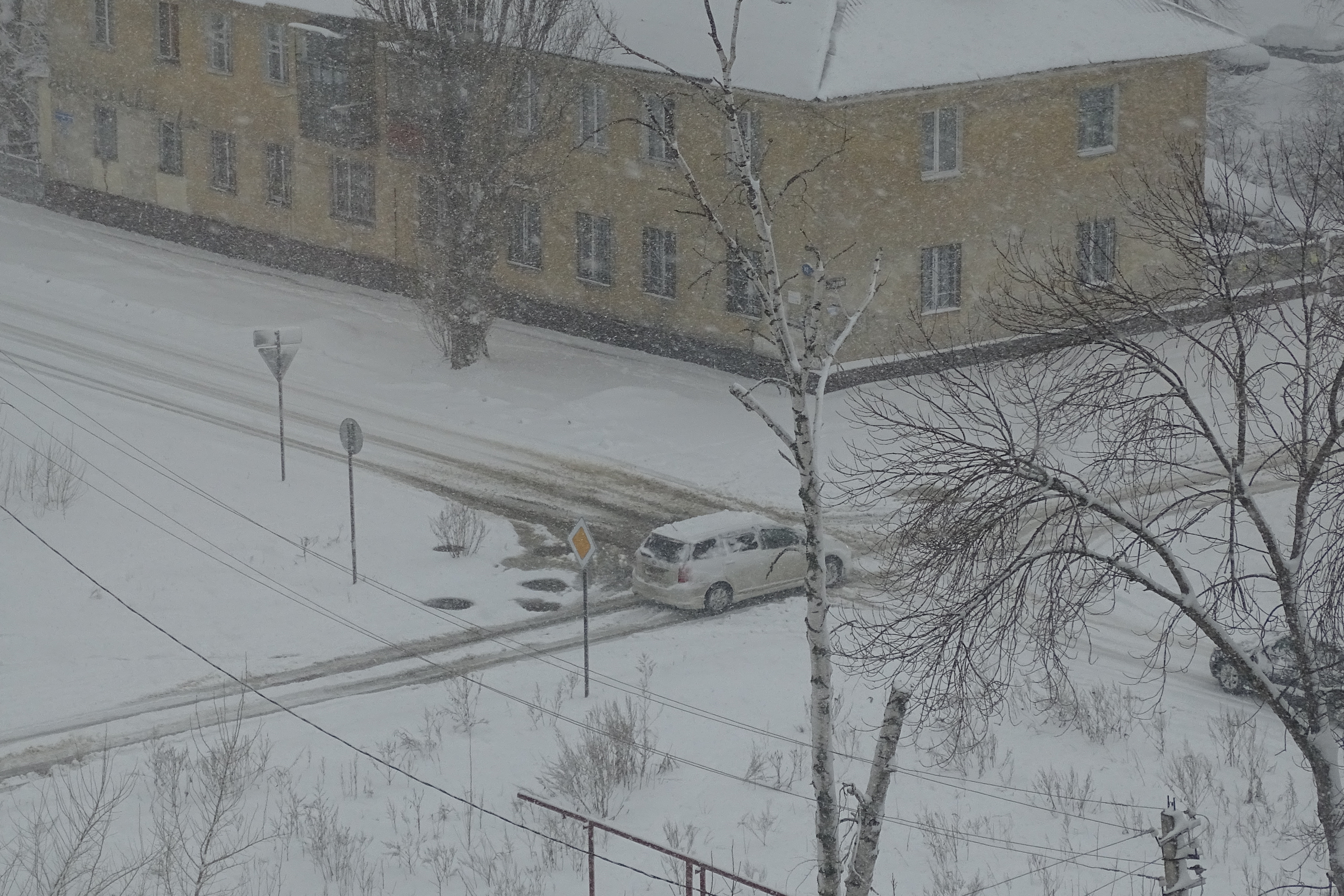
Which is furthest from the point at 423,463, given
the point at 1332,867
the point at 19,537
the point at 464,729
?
the point at 1332,867

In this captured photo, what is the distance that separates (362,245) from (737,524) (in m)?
17.1

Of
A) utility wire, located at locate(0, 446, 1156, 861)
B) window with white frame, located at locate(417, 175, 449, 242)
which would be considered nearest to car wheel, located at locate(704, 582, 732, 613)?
utility wire, located at locate(0, 446, 1156, 861)

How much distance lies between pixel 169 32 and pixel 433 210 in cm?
1195

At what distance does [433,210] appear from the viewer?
104ft

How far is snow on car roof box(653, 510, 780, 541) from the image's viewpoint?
22.0 meters

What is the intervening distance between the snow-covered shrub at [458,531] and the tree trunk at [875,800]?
475 inches

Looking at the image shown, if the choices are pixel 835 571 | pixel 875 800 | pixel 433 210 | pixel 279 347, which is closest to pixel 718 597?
pixel 835 571

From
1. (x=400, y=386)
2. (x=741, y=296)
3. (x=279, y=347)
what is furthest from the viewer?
(x=741, y=296)

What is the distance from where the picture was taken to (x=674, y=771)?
56.1 ft

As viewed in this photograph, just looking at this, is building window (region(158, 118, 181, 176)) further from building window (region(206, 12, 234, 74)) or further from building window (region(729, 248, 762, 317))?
building window (region(729, 248, 762, 317))

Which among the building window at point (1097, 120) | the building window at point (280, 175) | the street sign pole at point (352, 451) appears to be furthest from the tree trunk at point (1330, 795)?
the building window at point (280, 175)

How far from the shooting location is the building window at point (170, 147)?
3997 cm

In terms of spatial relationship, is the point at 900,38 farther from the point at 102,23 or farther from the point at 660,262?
the point at 102,23

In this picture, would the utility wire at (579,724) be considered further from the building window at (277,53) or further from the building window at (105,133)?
the building window at (105,133)
